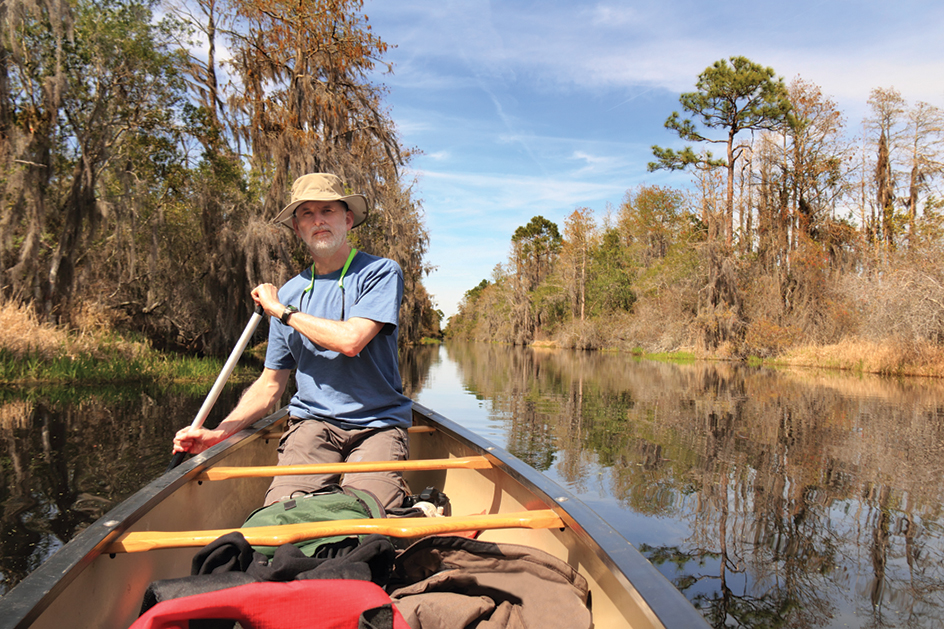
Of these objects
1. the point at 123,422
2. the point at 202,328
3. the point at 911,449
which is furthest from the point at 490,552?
the point at 202,328

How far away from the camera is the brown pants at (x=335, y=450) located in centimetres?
217

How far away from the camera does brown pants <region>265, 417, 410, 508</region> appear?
7.11ft

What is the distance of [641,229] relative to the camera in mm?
35719

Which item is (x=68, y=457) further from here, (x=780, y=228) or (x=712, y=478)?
(x=780, y=228)

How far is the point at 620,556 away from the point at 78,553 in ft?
4.05

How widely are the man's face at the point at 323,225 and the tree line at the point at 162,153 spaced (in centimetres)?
921

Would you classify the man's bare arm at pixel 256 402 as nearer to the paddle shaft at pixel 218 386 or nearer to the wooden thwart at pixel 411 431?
the paddle shaft at pixel 218 386

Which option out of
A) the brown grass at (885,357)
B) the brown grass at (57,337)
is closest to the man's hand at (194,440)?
the brown grass at (57,337)

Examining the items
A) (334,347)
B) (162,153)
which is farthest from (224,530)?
(162,153)

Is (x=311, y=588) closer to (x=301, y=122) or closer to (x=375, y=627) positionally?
(x=375, y=627)

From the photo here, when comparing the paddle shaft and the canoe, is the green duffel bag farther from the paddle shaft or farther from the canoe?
the paddle shaft

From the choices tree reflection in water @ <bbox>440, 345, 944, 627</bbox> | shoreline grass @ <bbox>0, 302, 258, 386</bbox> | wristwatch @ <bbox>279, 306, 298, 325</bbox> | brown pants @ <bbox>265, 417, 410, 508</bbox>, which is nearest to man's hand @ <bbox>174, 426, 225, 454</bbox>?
brown pants @ <bbox>265, 417, 410, 508</bbox>

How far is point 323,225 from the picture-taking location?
2.50m

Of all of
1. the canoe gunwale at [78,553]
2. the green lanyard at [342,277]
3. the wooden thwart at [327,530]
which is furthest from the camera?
the green lanyard at [342,277]
